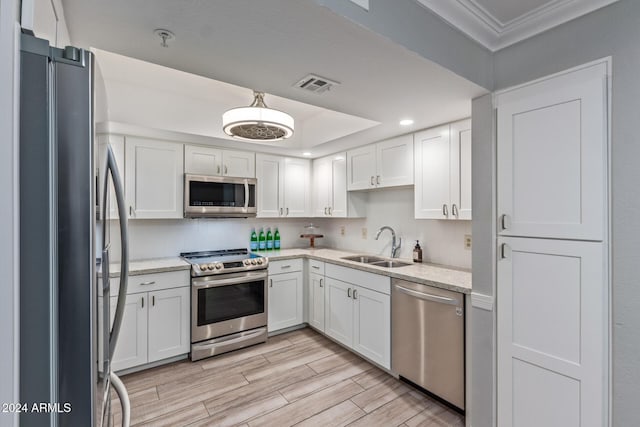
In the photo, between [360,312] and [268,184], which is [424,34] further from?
[268,184]

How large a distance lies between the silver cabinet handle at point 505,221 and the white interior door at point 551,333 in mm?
68

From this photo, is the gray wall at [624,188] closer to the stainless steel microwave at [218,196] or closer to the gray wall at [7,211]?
the gray wall at [7,211]

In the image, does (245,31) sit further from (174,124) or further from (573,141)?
(174,124)

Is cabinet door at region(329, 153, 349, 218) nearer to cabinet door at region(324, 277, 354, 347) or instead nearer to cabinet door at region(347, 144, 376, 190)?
cabinet door at region(347, 144, 376, 190)

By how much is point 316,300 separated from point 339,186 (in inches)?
54.6

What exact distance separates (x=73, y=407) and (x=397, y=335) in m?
2.25

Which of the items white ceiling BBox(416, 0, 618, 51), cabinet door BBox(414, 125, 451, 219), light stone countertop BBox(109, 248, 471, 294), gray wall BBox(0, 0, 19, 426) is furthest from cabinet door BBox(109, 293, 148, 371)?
white ceiling BBox(416, 0, 618, 51)

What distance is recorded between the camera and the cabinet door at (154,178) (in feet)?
9.16

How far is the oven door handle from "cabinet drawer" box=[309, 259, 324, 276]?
1.90 feet

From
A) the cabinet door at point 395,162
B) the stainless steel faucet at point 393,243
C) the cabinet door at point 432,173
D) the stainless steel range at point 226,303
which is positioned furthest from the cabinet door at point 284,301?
the cabinet door at point 432,173

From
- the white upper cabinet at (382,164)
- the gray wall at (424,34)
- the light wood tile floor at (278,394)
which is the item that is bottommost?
the light wood tile floor at (278,394)

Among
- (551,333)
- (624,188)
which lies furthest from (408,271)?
(624,188)

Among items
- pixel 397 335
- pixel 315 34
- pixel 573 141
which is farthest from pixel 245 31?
pixel 397 335

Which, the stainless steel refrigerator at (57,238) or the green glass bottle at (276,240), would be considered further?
the green glass bottle at (276,240)
